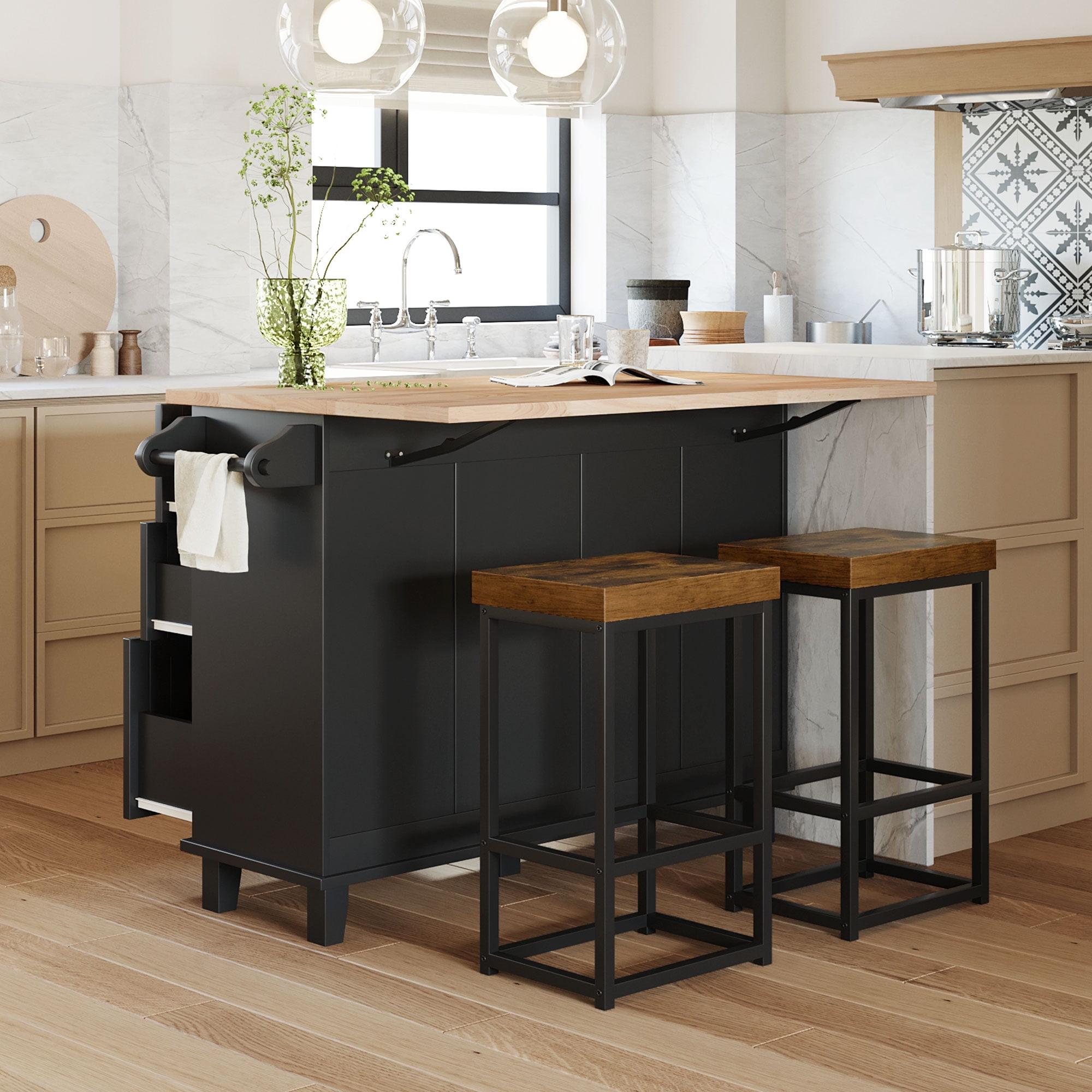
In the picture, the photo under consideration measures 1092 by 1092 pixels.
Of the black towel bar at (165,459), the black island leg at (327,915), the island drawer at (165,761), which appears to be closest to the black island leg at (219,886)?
the island drawer at (165,761)

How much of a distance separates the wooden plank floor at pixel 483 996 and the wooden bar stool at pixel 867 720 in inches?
2.3

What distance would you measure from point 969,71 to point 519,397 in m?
2.59

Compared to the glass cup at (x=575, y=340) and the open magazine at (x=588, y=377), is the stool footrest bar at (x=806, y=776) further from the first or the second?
the glass cup at (x=575, y=340)

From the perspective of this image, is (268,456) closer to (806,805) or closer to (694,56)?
(806,805)

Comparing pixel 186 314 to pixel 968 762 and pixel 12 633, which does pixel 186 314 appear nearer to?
pixel 12 633

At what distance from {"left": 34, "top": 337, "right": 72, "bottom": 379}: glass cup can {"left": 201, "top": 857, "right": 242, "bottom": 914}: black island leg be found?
2051 millimetres

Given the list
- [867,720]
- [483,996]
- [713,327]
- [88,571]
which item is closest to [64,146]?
[88,571]

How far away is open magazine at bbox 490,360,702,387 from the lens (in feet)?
10.9

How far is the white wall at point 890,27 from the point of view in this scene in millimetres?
5148

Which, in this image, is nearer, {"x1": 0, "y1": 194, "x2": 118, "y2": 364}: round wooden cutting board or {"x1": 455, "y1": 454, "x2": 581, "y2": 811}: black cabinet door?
{"x1": 455, "y1": 454, "x2": 581, "y2": 811}: black cabinet door

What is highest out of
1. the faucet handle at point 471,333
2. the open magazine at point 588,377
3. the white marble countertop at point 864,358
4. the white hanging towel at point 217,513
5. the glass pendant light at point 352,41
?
the glass pendant light at point 352,41

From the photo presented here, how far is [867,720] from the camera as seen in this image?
3.62m

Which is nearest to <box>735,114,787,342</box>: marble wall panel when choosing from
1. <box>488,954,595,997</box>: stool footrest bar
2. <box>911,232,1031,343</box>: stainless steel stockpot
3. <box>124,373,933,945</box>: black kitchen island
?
<box>911,232,1031,343</box>: stainless steel stockpot

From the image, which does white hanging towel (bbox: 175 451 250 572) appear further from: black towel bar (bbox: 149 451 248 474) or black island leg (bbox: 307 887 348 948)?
black island leg (bbox: 307 887 348 948)
